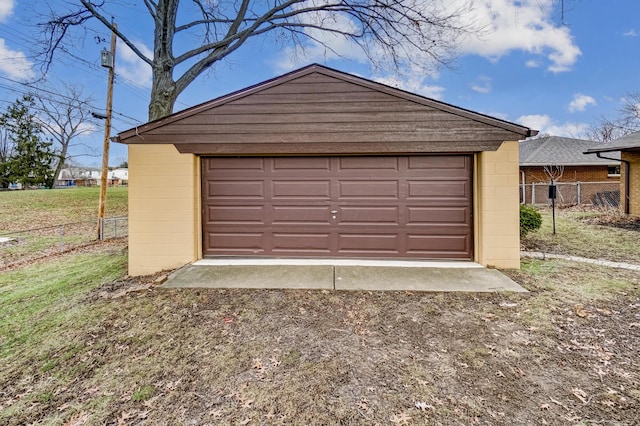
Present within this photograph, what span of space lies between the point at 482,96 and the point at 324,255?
17048mm

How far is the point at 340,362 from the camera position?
10.0ft

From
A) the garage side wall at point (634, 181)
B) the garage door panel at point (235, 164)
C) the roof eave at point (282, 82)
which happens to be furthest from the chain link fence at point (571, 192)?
the garage door panel at point (235, 164)

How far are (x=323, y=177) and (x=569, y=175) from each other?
748 inches

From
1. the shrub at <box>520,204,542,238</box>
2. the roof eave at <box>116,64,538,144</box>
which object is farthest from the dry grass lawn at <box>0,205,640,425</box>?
the shrub at <box>520,204,542,238</box>

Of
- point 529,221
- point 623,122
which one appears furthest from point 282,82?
point 623,122

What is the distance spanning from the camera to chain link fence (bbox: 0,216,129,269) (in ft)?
28.4

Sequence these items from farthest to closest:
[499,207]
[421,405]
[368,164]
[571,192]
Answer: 1. [571,192]
2. [368,164]
3. [499,207]
4. [421,405]

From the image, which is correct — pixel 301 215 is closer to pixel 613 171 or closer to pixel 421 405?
pixel 421 405

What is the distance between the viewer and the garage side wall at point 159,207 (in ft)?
19.9

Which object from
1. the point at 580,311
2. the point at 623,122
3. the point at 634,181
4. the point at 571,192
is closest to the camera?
the point at 580,311

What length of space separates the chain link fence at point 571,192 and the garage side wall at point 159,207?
1771 cm

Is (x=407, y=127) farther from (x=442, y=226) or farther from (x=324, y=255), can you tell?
(x=324, y=255)

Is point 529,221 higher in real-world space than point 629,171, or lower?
lower

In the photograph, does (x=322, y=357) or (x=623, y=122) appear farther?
(x=623, y=122)
